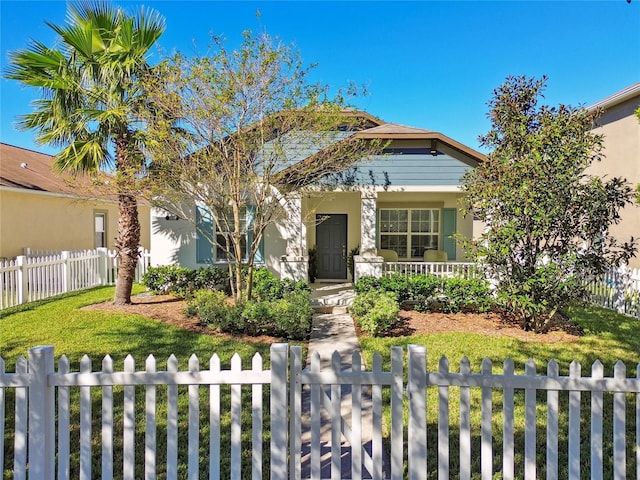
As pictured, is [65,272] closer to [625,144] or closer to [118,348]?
[118,348]

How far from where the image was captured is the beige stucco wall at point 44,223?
12938 millimetres

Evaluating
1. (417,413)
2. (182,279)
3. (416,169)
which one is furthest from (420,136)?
(417,413)

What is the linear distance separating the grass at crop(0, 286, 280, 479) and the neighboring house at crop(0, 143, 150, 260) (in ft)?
13.8

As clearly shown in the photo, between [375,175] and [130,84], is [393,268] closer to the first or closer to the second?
[375,175]

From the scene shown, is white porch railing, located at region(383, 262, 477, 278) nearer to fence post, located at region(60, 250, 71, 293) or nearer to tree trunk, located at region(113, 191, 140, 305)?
tree trunk, located at region(113, 191, 140, 305)

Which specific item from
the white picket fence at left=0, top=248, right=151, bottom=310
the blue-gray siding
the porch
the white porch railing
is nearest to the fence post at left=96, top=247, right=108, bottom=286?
the white picket fence at left=0, top=248, right=151, bottom=310

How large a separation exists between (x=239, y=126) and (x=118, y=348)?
4.86 metres

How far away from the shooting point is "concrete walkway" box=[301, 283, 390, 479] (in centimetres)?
330

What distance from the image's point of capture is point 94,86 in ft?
28.8

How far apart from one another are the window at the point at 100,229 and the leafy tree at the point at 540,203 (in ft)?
53.4

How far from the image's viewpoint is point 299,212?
10.6 m

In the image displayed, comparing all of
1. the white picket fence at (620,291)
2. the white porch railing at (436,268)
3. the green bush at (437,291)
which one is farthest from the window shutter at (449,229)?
the white picket fence at (620,291)

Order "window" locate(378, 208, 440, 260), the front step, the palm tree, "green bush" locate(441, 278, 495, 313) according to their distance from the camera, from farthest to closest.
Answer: "window" locate(378, 208, 440, 260), the front step, "green bush" locate(441, 278, 495, 313), the palm tree

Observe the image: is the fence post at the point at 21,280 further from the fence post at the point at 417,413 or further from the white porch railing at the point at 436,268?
the fence post at the point at 417,413
